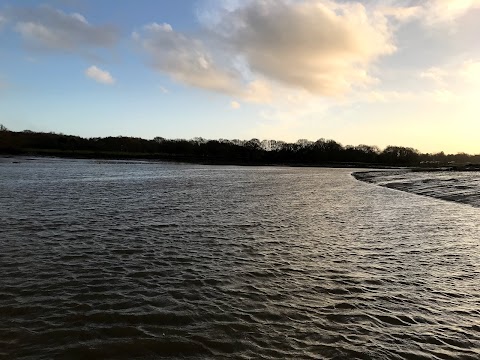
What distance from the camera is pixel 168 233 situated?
55.0 ft

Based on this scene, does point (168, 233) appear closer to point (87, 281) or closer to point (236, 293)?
point (87, 281)

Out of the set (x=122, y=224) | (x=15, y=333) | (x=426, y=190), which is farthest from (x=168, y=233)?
(x=426, y=190)

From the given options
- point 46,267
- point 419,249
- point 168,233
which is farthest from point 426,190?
point 46,267

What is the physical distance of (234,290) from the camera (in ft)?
32.0

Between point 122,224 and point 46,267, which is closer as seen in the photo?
point 46,267

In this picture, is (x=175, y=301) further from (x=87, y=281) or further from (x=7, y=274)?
(x=7, y=274)

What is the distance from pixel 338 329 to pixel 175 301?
382cm

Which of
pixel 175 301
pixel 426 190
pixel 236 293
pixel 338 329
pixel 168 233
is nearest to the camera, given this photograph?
pixel 338 329

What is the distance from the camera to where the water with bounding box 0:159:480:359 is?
6930 millimetres

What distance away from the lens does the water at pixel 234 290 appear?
6930mm

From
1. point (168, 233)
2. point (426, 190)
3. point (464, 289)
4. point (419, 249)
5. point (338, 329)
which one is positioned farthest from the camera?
point (426, 190)

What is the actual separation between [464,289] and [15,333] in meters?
11.0

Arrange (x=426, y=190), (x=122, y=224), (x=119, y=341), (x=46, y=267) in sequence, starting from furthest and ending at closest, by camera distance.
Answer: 1. (x=426, y=190)
2. (x=122, y=224)
3. (x=46, y=267)
4. (x=119, y=341)

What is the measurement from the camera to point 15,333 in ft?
23.1
